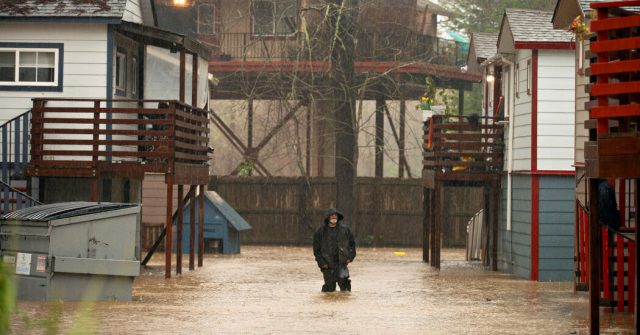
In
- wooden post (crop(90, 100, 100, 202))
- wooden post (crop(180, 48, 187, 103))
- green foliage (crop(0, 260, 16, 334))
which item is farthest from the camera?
wooden post (crop(180, 48, 187, 103))

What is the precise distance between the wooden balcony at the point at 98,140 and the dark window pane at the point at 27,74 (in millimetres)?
763

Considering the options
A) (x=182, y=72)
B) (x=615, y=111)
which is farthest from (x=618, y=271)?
(x=182, y=72)

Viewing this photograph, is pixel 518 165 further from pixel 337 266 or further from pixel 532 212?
pixel 337 266

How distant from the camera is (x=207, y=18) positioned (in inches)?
1777

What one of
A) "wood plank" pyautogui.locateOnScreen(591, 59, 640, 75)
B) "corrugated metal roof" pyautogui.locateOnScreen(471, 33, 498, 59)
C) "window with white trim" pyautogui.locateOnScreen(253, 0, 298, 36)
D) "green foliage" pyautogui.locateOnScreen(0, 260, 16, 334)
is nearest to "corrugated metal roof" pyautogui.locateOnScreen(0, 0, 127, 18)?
"corrugated metal roof" pyautogui.locateOnScreen(471, 33, 498, 59)

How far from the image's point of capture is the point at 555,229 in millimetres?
26328

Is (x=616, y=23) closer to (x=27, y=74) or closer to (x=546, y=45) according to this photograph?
(x=546, y=45)

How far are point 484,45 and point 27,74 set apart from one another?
47.9 feet

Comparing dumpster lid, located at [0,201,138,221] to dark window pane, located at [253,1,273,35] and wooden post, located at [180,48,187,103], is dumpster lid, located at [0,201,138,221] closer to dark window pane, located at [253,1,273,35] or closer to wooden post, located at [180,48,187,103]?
wooden post, located at [180,48,187,103]

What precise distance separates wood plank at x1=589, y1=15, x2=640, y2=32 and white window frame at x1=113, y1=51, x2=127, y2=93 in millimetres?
14620

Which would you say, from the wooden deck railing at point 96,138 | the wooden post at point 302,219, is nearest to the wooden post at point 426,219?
the wooden post at point 302,219

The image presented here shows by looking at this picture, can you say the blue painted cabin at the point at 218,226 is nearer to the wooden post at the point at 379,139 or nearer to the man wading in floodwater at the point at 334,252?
the wooden post at the point at 379,139

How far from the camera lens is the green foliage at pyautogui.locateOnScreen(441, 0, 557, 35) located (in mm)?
51019

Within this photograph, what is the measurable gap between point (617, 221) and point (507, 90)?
1284 centimetres
